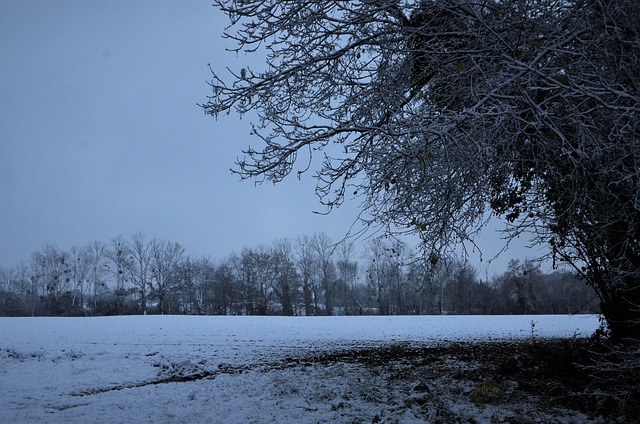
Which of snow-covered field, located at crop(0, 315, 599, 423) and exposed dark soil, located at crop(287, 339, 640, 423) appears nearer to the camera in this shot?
exposed dark soil, located at crop(287, 339, 640, 423)

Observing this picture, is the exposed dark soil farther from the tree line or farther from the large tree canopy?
the tree line

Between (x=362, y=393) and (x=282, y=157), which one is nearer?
(x=282, y=157)

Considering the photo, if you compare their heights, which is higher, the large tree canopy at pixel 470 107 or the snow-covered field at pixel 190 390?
the large tree canopy at pixel 470 107

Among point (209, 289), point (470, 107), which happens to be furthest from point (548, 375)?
point (209, 289)

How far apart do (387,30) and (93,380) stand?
8.51 metres

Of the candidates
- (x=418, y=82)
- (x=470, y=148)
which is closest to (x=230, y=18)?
(x=418, y=82)

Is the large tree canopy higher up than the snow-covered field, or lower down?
higher up

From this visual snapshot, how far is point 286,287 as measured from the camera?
6041cm

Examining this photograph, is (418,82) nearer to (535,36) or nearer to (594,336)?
(535,36)

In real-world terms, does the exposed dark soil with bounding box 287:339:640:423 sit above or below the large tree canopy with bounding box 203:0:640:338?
below

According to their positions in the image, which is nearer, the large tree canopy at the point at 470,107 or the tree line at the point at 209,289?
the large tree canopy at the point at 470,107

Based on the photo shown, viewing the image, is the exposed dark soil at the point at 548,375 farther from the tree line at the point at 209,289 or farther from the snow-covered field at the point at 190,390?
the tree line at the point at 209,289

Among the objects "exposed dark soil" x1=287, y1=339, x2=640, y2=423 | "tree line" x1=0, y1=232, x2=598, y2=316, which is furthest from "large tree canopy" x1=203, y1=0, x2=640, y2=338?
"tree line" x1=0, y1=232, x2=598, y2=316

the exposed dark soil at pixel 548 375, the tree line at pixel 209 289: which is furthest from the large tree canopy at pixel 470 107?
the tree line at pixel 209 289
